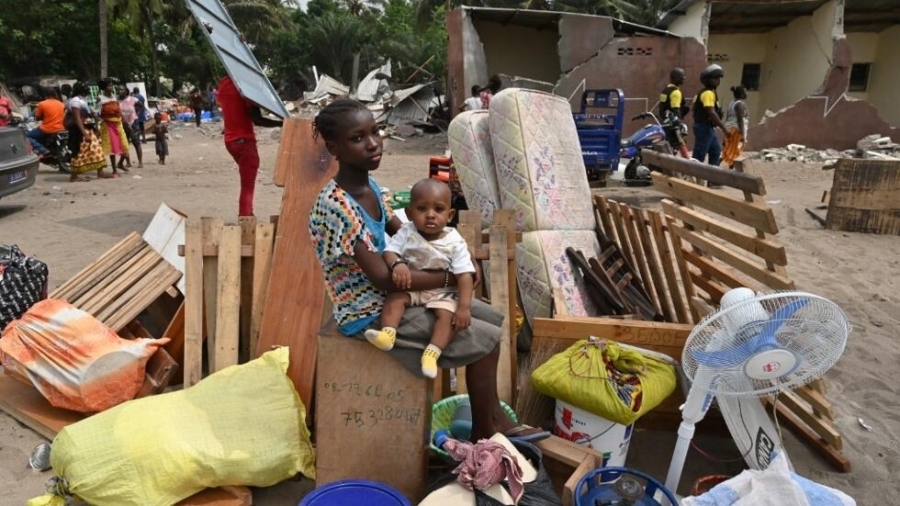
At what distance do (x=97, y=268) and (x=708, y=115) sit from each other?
749 centimetres

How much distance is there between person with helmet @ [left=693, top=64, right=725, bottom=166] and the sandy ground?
1.16 metres

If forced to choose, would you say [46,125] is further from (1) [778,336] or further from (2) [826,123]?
(2) [826,123]

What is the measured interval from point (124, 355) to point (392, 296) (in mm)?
1750

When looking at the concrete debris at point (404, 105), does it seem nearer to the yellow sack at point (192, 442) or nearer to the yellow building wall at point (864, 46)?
the yellow building wall at point (864, 46)

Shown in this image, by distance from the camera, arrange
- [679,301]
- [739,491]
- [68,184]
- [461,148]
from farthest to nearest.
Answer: [68,184] → [461,148] → [679,301] → [739,491]

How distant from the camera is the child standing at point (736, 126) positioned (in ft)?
27.3

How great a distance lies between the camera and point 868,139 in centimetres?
1377

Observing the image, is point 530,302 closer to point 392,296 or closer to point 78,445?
point 392,296

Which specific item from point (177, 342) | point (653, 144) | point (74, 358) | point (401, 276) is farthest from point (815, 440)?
point (653, 144)

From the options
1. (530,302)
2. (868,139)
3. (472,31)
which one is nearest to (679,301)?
(530,302)

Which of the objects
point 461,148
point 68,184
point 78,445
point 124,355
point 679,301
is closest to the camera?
point 78,445

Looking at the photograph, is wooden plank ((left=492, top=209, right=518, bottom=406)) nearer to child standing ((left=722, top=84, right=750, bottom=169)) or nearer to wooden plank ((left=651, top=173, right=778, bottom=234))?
wooden plank ((left=651, top=173, right=778, bottom=234))

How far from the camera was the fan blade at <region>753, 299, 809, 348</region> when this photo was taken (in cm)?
203

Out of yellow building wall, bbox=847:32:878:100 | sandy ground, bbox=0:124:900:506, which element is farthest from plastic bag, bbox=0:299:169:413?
yellow building wall, bbox=847:32:878:100
